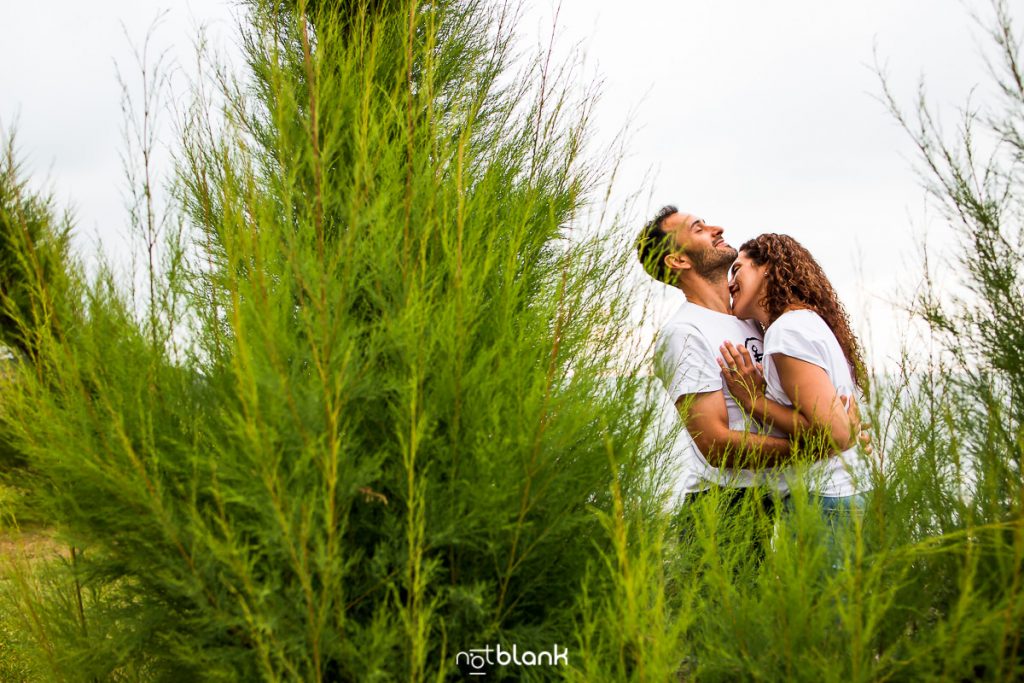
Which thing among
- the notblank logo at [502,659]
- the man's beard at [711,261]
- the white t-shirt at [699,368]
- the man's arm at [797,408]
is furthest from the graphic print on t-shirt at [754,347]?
the notblank logo at [502,659]

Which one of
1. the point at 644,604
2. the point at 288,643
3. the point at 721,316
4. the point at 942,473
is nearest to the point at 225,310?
the point at 288,643

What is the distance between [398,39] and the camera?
4.03 m

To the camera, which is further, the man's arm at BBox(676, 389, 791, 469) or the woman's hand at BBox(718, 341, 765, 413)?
the woman's hand at BBox(718, 341, 765, 413)

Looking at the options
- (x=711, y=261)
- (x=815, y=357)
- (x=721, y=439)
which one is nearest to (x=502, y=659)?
(x=721, y=439)

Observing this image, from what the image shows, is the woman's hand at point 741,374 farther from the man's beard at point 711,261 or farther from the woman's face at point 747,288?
the man's beard at point 711,261

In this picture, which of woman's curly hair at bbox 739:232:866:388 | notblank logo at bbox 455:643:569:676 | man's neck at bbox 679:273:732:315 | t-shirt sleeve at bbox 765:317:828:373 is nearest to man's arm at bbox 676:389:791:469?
t-shirt sleeve at bbox 765:317:828:373

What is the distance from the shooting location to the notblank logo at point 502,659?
280cm

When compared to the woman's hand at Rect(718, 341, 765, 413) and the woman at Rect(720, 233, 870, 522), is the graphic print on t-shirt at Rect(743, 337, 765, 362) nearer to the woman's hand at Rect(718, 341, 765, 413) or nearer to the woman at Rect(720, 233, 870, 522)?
the woman at Rect(720, 233, 870, 522)

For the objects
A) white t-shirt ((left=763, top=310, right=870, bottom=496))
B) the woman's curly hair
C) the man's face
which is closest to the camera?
white t-shirt ((left=763, top=310, right=870, bottom=496))

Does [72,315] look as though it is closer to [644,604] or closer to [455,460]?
[455,460]

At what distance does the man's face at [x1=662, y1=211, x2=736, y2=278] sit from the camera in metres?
4.24

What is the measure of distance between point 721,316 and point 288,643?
2724mm

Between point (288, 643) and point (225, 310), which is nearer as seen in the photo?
point (288, 643)

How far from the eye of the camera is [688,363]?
3.77m
